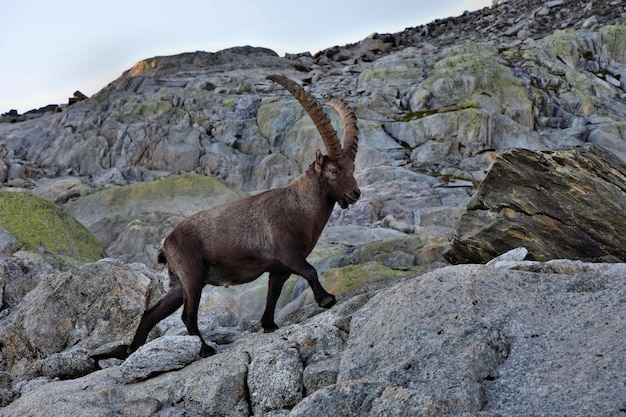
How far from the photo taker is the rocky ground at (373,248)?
6512mm

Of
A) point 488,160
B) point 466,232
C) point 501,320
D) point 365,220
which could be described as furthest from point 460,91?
point 501,320

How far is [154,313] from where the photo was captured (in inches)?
439

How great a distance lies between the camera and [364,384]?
618 cm

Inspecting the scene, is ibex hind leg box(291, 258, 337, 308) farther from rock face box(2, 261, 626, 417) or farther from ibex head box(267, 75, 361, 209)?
ibex head box(267, 75, 361, 209)

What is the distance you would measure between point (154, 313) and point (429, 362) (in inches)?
245

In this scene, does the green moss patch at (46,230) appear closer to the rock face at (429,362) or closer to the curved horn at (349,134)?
the rock face at (429,362)

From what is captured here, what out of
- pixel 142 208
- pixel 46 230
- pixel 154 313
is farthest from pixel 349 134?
pixel 142 208

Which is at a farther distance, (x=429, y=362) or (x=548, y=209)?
(x=548, y=209)

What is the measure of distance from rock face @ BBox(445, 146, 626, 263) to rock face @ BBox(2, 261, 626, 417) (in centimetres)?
326

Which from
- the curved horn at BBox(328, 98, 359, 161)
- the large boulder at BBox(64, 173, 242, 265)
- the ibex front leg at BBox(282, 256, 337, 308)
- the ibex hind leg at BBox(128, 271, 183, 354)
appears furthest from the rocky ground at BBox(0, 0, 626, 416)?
the curved horn at BBox(328, 98, 359, 161)

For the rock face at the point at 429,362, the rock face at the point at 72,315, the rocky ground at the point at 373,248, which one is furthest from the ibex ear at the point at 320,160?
the rock face at the point at 72,315

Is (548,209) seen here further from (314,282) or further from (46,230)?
(46,230)

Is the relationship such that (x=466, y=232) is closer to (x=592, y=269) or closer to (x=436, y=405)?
(x=592, y=269)

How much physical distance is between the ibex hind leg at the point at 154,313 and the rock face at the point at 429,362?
1.66 metres
